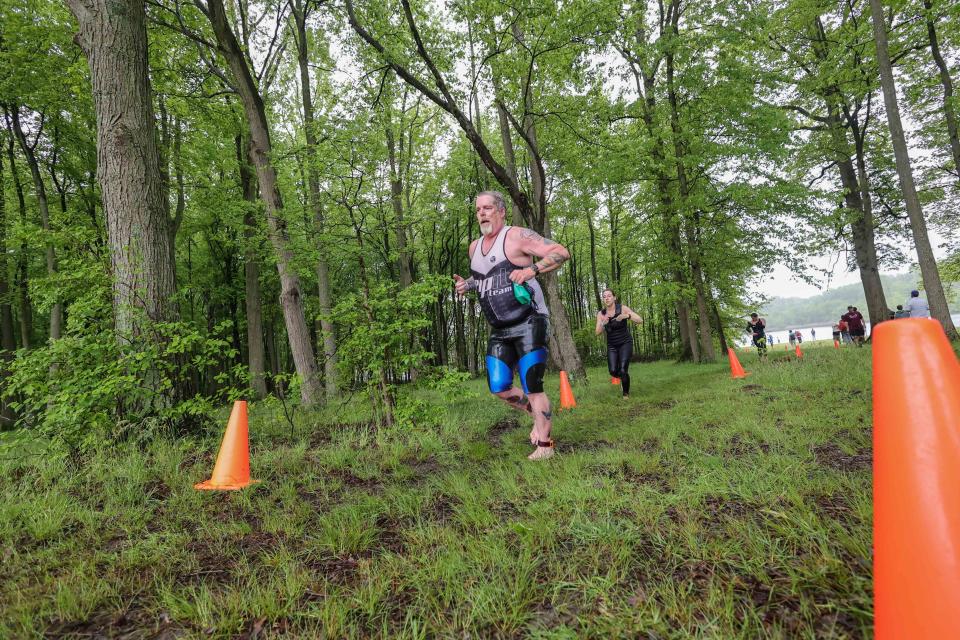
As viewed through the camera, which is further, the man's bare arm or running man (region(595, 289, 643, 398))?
running man (region(595, 289, 643, 398))

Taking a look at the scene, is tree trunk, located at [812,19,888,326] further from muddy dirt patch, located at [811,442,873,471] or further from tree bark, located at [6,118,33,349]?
tree bark, located at [6,118,33,349]

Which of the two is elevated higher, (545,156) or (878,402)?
(545,156)

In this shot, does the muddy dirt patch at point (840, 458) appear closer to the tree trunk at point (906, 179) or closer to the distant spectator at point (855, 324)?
the tree trunk at point (906, 179)

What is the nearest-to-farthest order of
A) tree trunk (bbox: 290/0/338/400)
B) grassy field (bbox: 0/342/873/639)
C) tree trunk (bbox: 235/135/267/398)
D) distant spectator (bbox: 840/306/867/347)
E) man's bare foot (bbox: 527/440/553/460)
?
grassy field (bbox: 0/342/873/639) → man's bare foot (bbox: 527/440/553/460) → tree trunk (bbox: 290/0/338/400) → tree trunk (bbox: 235/135/267/398) → distant spectator (bbox: 840/306/867/347)

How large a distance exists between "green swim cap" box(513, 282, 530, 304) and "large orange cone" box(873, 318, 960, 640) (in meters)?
2.55

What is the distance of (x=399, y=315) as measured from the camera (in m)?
4.83

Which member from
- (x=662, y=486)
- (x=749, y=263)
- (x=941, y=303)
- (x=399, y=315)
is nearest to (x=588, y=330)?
(x=749, y=263)

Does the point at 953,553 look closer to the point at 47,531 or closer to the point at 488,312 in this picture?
the point at 488,312

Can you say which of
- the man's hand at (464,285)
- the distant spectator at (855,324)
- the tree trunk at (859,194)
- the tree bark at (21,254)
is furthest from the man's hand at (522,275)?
the distant spectator at (855,324)

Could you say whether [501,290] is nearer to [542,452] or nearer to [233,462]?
[542,452]

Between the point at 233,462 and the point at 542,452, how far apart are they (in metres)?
2.56

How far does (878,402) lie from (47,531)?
4053 mm

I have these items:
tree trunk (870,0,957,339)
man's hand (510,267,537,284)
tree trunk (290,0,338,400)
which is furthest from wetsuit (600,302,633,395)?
tree trunk (870,0,957,339)

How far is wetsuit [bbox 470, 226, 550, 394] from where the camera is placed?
3.71 metres
